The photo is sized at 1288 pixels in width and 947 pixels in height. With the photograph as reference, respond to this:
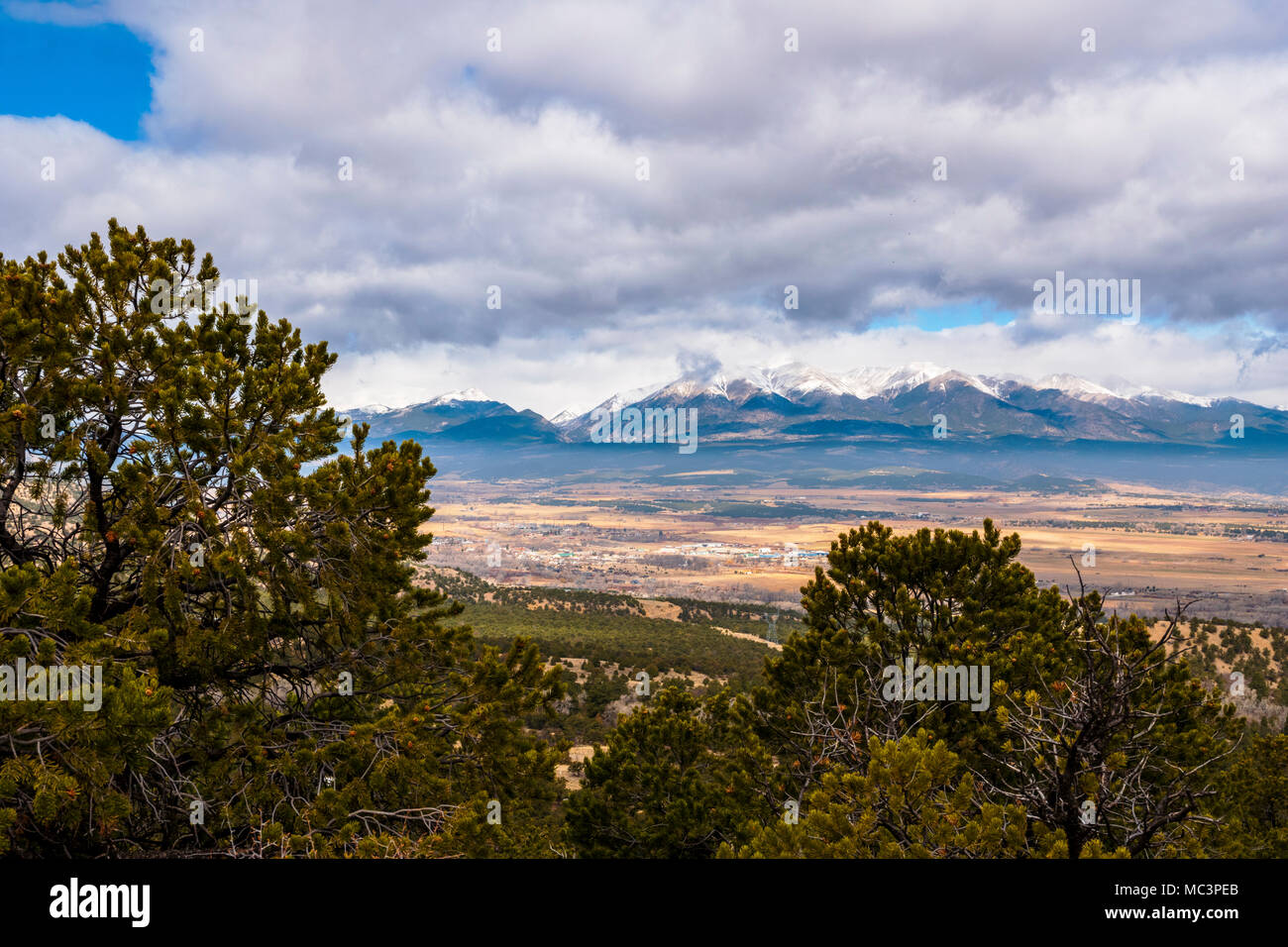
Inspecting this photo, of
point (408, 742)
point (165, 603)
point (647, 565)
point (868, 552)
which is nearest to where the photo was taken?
point (165, 603)

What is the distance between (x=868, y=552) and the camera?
1421 centimetres

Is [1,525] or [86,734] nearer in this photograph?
[86,734]

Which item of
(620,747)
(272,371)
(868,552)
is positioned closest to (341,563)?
(272,371)

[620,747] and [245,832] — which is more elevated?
[245,832]

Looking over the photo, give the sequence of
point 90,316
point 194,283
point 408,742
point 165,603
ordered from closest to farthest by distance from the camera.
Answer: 1. point 165,603
2. point 408,742
3. point 90,316
4. point 194,283

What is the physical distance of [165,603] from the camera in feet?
23.2

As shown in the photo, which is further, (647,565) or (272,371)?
(647,565)

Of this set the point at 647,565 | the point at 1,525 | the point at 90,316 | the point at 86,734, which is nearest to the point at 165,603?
the point at 86,734

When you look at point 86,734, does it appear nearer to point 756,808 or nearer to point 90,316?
point 90,316

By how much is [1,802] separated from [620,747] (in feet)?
36.2

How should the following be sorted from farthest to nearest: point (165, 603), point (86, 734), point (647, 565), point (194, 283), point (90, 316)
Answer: point (647, 565) < point (194, 283) < point (90, 316) < point (165, 603) < point (86, 734)

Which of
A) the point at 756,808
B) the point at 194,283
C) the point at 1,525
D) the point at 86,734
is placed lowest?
the point at 756,808

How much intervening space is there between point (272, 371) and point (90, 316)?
2.04 metres

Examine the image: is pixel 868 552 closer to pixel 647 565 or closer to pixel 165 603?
pixel 165 603
